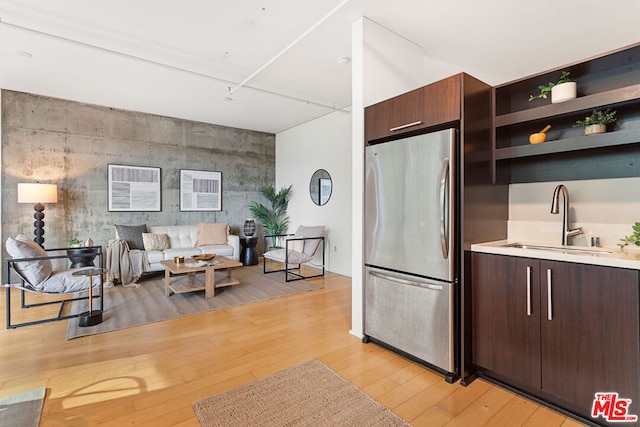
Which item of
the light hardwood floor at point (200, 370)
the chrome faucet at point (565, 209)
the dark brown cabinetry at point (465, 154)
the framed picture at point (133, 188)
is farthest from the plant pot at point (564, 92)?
the framed picture at point (133, 188)

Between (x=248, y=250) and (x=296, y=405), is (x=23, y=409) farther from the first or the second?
(x=248, y=250)

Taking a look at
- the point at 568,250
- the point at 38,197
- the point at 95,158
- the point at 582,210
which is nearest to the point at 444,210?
the point at 568,250

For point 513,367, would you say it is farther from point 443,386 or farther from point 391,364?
point 391,364

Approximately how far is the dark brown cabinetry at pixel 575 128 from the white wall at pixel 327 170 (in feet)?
10.2

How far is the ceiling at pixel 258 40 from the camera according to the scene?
8.76 ft

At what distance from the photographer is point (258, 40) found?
3.22 metres

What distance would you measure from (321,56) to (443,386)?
11.3 ft

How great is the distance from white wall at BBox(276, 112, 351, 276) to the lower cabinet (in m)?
3.37

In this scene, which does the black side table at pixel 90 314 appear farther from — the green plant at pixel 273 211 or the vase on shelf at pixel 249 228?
the green plant at pixel 273 211

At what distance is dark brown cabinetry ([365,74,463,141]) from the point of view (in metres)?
2.12

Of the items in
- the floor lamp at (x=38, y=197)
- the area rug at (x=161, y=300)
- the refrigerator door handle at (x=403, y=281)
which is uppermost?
the floor lamp at (x=38, y=197)

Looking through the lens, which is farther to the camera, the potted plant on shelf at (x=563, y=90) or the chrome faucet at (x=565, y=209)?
the chrome faucet at (x=565, y=209)

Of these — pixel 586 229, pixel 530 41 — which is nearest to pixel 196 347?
pixel 586 229

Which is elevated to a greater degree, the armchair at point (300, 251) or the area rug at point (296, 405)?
the armchair at point (300, 251)
